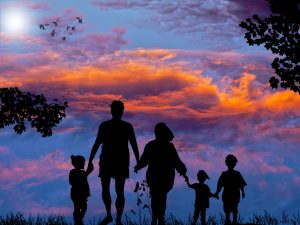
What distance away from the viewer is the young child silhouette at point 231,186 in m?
15.9

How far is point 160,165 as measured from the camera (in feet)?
43.0

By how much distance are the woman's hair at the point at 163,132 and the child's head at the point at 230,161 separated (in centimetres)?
330

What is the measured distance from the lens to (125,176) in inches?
503

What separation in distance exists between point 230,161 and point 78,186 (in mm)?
4700

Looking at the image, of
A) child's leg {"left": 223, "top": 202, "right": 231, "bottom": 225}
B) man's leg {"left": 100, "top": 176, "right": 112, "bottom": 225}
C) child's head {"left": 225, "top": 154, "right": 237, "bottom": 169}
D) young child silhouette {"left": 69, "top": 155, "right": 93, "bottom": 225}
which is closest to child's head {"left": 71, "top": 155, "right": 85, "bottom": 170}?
young child silhouette {"left": 69, "top": 155, "right": 93, "bottom": 225}

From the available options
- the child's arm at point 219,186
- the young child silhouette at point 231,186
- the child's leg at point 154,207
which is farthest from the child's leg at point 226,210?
the child's leg at point 154,207

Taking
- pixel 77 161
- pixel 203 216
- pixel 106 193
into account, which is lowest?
pixel 203 216

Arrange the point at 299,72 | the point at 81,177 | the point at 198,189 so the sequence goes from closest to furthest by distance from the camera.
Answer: the point at 81,177 → the point at 198,189 → the point at 299,72

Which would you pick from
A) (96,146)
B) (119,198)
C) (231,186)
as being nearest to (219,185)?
(231,186)

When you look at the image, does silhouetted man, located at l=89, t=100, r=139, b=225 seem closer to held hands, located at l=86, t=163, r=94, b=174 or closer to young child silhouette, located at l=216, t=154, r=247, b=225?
held hands, located at l=86, t=163, r=94, b=174

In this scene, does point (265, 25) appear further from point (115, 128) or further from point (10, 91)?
point (10, 91)

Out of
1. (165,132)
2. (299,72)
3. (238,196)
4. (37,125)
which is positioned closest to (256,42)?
(299,72)

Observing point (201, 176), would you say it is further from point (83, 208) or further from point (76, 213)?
point (76, 213)

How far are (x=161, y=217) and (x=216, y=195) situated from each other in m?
3.74
